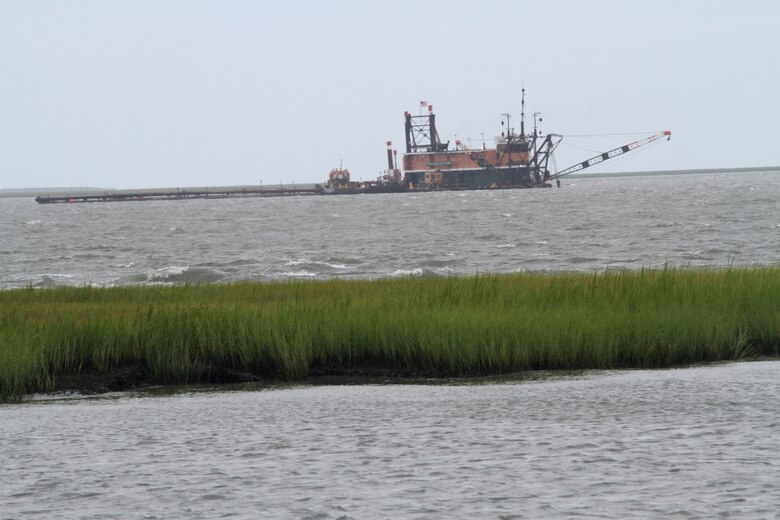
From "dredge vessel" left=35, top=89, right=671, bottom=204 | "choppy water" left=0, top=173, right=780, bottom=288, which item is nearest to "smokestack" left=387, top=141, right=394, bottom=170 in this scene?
"dredge vessel" left=35, top=89, right=671, bottom=204

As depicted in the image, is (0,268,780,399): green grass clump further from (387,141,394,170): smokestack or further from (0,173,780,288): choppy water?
(387,141,394,170): smokestack

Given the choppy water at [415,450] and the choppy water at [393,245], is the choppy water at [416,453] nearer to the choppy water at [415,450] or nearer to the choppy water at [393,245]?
the choppy water at [415,450]

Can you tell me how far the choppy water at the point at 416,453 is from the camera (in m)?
5.22

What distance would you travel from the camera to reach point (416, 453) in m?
6.42

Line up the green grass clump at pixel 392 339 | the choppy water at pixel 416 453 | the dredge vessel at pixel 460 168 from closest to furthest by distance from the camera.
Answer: the choppy water at pixel 416 453, the green grass clump at pixel 392 339, the dredge vessel at pixel 460 168

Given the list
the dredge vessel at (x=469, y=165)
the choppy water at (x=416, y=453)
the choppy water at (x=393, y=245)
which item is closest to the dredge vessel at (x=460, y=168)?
the dredge vessel at (x=469, y=165)

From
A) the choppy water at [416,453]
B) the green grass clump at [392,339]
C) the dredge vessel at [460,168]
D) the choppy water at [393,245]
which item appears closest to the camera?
the choppy water at [416,453]

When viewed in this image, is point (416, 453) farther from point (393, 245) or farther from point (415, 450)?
point (393, 245)

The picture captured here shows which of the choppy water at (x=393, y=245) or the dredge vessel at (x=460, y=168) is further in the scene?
the dredge vessel at (x=460, y=168)

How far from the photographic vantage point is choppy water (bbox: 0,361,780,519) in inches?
206

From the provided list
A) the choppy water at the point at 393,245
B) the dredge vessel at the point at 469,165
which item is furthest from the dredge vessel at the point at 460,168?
the choppy water at the point at 393,245

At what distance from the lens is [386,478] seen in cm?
577

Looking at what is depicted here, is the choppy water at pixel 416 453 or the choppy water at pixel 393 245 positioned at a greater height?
the choppy water at pixel 416 453

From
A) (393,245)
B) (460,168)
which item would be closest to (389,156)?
(460,168)
